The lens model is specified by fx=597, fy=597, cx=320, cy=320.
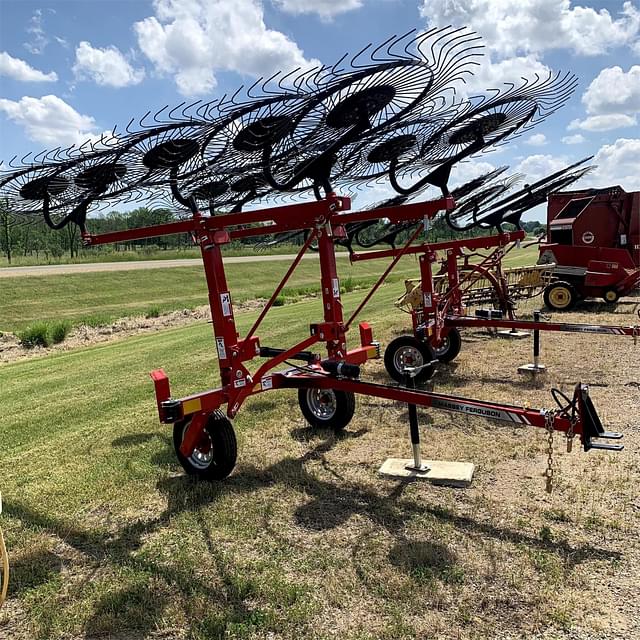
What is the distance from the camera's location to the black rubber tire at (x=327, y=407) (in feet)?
21.1

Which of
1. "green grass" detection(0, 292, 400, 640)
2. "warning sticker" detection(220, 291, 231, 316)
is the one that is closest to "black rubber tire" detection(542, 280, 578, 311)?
"green grass" detection(0, 292, 400, 640)

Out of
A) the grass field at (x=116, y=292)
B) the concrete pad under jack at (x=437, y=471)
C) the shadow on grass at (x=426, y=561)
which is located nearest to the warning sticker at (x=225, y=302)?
the concrete pad under jack at (x=437, y=471)

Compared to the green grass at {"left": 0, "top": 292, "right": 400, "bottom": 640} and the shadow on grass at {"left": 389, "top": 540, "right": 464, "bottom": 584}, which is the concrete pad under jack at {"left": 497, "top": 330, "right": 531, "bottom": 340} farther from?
the shadow on grass at {"left": 389, "top": 540, "right": 464, "bottom": 584}

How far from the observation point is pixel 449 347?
977 centimetres

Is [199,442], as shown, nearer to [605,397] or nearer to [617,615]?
[617,615]

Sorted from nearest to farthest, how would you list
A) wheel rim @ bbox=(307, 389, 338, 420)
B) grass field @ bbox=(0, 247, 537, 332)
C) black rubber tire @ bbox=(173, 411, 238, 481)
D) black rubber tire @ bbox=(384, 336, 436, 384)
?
black rubber tire @ bbox=(173, 411, 238, 481)
wheel rim @ bbox=(307, 389, 338, 420)
black rubber tire @ bbox=(384, 336, 436, 384)
grass field @ bbox=(0, 247, 537, 332)

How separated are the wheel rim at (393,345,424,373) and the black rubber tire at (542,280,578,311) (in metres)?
8.74

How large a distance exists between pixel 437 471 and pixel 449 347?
479 cm

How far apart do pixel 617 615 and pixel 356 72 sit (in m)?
3.94

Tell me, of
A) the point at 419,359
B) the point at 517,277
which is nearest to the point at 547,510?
the point at 419,359

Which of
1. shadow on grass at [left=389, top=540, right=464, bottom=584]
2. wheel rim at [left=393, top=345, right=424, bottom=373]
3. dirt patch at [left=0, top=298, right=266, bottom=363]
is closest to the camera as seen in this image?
shadow on grass at [left=389, top=540, right=464, bottom=584]

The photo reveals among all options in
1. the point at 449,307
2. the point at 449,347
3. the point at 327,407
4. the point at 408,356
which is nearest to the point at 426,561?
the point at 327,407

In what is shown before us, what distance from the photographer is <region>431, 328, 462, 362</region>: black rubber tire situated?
972 cm

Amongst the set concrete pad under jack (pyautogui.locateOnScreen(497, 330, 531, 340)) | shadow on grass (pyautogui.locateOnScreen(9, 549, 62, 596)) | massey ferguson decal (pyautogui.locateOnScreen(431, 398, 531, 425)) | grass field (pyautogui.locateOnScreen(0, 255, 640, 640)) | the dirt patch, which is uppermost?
massey ferguson decal (pyautogui.locateOnScreen(431, 398, 531, 425))
